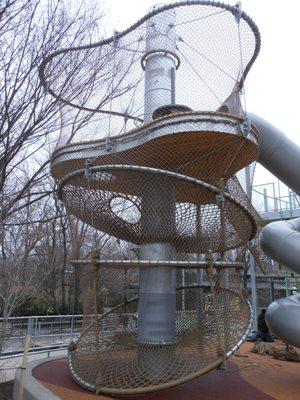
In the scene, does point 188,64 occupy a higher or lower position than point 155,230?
higher

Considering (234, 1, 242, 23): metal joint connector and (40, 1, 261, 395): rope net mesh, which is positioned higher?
(234, 1, 242, 23): metal joint connector

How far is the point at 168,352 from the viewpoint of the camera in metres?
7.01

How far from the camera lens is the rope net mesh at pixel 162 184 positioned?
Answer: 6.61 metres

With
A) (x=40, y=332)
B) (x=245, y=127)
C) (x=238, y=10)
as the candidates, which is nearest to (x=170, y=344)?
(x=245, y=127)

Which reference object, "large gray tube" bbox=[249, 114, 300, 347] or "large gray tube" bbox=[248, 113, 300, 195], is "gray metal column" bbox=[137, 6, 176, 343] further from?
"large gray tube" bbox=[248, 113, 300, 195]

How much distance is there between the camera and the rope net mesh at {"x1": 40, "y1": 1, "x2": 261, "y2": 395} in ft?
21.7

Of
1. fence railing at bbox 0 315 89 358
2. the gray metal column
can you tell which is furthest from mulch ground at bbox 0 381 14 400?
fence railing at bbox 0 315 89 358

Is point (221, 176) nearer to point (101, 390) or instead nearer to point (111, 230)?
point (111, 230)

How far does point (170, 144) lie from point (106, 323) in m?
4.33

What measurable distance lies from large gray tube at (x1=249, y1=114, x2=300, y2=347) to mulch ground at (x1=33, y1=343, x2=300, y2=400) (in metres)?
0.98

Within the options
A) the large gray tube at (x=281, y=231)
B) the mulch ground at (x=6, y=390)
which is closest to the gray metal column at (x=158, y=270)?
the large gray tube at (x=281, y=231)

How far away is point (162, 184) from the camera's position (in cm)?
705

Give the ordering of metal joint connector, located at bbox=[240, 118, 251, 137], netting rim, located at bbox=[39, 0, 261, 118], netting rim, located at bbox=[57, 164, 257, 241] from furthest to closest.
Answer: metal joint connector, located at bbox=[240, 118, 251, 137] → netting rim, located at bbox=[57, 164, 257, 241] → netting rim, located at bbox=[39, 0, 261, 118]

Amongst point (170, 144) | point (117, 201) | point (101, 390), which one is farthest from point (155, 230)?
point (101, 390)
